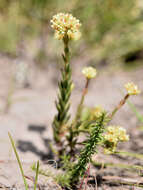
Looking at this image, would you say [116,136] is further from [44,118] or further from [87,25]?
[87,25]

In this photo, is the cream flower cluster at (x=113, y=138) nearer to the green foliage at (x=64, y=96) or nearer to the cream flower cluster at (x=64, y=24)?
the green foliage at (x=64, y=96)

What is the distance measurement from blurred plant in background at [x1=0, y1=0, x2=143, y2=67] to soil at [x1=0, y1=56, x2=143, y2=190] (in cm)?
30

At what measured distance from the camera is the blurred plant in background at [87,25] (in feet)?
7.92

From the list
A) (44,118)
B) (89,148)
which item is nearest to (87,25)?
(44,118)

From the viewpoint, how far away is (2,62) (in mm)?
2824

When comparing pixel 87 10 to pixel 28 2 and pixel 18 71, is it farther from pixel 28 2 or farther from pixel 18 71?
pixel 18 71

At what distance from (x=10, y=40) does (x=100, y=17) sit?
1.36 m

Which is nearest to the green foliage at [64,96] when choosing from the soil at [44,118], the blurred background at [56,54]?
the soil at [44,118]

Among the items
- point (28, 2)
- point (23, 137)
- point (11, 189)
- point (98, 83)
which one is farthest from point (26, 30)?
point (11, 189)

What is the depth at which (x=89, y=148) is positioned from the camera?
85 cm

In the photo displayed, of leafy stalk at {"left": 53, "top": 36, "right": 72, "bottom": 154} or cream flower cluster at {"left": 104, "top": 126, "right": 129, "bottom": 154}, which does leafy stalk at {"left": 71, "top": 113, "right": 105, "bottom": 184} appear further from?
leafy stalk at {"left": 53, "top": 36, "right": 72, "bottom": 154}

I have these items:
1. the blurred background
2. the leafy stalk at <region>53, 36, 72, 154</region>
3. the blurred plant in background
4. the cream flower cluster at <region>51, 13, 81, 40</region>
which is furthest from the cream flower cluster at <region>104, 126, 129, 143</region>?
the blurred plant in background

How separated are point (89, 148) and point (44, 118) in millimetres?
996

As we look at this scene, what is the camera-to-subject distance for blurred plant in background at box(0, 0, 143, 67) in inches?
95.0
